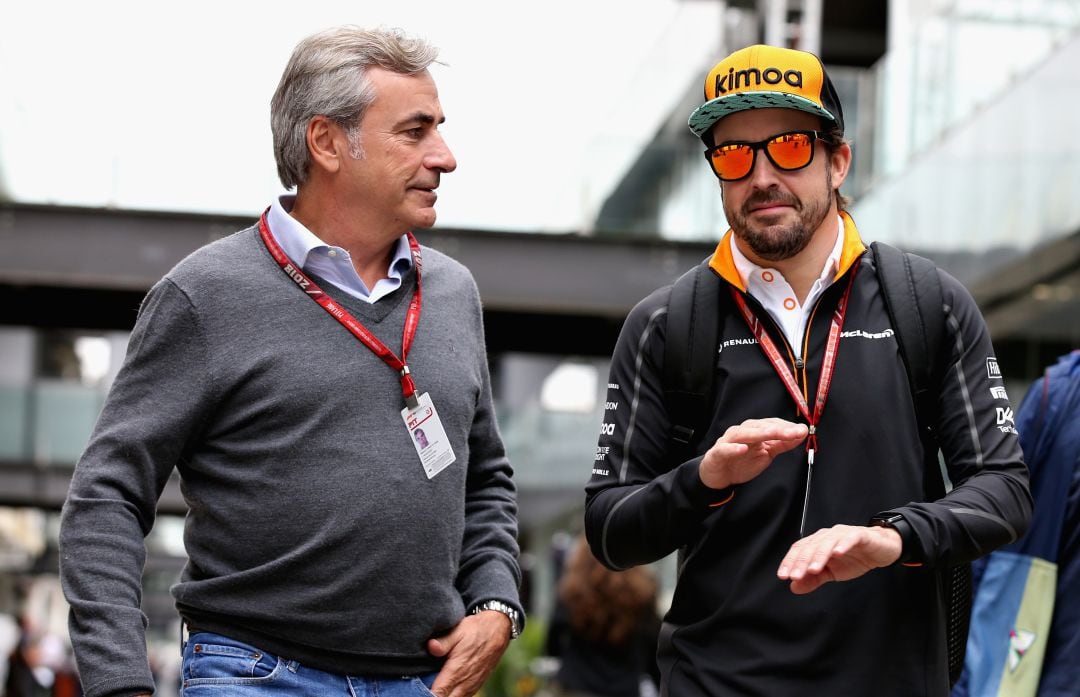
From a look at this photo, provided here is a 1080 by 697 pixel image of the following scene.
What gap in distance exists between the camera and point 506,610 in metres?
3.69

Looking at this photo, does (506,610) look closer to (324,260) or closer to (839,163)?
(324,260)

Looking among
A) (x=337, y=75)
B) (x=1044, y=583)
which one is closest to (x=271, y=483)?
(x=337, y=75)

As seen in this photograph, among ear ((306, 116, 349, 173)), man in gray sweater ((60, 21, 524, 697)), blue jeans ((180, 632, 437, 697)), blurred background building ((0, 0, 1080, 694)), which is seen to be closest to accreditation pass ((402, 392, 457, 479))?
man in gray sweater ((60, 21, 524, 697))

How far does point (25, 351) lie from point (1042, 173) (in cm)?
3209

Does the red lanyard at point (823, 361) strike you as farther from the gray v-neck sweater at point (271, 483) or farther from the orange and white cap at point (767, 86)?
the gray v-neck sweater at point (271, 483)

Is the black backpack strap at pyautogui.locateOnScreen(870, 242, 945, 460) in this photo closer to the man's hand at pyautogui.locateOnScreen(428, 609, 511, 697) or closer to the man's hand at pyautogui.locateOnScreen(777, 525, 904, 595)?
the man's hand at pyautogui.locateOnScreen(777, 525, 904, 595)

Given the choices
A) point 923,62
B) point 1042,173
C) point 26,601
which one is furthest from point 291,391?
point 26,601

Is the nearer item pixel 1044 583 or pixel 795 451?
pixel 795 451

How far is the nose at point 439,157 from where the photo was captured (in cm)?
367

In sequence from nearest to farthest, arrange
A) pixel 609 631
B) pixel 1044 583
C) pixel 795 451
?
pixel 795 451 → pixel 1044 583 → pixel 609 631

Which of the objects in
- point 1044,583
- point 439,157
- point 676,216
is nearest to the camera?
point 439,157

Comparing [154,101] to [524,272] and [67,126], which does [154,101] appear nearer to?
[67,126]

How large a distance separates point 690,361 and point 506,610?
80 centimetres

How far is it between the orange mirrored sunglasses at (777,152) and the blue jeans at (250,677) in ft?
4.38
